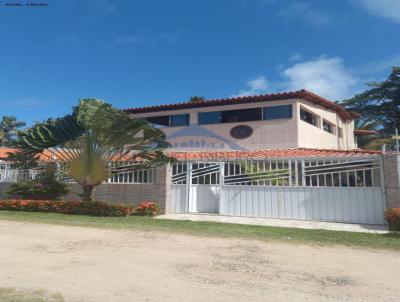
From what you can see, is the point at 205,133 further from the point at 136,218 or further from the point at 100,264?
the point at 100,264

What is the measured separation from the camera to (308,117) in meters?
20.3

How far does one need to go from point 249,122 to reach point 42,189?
36.1 ft

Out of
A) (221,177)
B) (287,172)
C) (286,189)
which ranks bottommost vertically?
(286,189)

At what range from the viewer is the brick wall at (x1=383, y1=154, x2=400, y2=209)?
1157cm

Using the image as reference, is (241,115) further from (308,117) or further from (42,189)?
(42,189)

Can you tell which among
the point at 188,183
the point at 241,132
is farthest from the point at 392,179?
the point at 241,132

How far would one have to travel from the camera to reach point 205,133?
68.2 ft

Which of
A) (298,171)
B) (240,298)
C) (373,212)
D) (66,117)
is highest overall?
(66,117)

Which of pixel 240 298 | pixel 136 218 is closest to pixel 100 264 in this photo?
pixel 240 298

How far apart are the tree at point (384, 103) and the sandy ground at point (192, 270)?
33559 mm

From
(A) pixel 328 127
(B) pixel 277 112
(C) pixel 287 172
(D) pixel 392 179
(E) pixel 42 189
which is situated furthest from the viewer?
(A) pixel 328 127

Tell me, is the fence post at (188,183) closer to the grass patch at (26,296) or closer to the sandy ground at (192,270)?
the sandy ground at (192,270)

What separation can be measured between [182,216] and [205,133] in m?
7.61

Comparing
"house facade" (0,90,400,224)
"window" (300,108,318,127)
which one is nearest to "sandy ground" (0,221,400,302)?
"house facade" (0,90,400,224)
